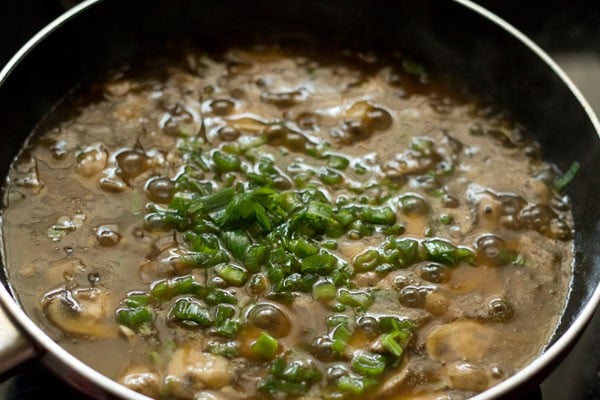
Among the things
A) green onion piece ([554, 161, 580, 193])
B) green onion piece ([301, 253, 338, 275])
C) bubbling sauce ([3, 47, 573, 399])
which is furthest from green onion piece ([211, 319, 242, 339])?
green onion piece ([554, 161, 580, 193])

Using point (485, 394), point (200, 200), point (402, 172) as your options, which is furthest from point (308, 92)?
point (485, 394)

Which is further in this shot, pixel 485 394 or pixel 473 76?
pixel 473 76

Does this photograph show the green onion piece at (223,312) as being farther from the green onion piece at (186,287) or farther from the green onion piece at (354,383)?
the green onion piece at (354,383)

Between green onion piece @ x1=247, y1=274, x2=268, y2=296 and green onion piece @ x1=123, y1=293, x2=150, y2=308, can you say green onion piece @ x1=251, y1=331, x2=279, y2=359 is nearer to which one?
green onion piece @ x1=247, y1=274, x2=268, y2=296

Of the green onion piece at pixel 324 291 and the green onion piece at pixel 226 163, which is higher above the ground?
the green onion piece at pixel 226 163


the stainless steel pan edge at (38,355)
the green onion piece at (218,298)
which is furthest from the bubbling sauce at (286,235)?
the stainless steel pan edge at (38,355)

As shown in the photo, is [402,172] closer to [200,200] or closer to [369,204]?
[369,204]
